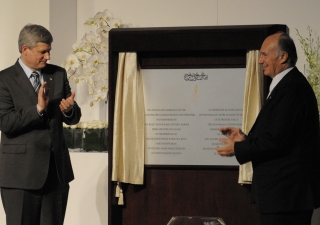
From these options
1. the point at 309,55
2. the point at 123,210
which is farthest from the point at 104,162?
the point at 309,55

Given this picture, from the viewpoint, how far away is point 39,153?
9.77 ft

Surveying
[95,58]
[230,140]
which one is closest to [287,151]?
[230,140]

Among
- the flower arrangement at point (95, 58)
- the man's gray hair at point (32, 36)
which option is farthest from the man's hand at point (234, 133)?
the flower arrangement at point (95, 58)

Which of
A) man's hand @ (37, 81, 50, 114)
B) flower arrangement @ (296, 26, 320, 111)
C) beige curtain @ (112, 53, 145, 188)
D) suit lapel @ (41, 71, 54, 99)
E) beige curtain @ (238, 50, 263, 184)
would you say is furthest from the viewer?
flower arrangement @ (296, 26, 320, 111)

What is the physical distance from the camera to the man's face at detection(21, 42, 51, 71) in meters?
2.96

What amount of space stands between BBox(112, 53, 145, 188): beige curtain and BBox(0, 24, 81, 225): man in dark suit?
72cm

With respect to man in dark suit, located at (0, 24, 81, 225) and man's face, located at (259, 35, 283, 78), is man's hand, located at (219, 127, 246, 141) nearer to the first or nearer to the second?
man's face, located at (259, 35, 283, 78)

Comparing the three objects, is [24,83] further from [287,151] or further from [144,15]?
[144,15]

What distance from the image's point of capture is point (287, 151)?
275cm

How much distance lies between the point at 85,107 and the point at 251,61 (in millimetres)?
A: 1966

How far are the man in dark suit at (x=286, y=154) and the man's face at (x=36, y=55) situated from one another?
1080mm

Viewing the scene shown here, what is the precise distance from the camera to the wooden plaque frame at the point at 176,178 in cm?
366

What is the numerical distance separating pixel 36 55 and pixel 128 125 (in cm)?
97

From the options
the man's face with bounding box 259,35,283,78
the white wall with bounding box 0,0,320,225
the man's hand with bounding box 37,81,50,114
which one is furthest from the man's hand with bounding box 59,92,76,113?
the white wall with bounding box 0,0,320,225
